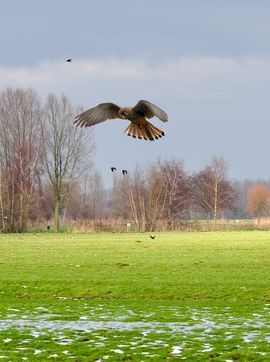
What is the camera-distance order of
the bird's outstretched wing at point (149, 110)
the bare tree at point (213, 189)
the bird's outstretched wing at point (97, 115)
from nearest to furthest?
1. the bird's outstretched wing at point (149, 110)
2. the bird's outstretched wing at point (97, 115)
3. the bare tree at point (213, 189)

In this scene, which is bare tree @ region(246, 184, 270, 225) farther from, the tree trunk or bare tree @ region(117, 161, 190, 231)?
the tree trunk

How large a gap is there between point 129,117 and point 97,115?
19.6 inches

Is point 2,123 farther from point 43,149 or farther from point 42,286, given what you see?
point 42,286

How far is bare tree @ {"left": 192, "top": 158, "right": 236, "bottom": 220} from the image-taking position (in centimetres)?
15475

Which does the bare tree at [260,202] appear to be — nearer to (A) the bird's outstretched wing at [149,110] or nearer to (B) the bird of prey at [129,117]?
(B) the bird of prey at [129,117]

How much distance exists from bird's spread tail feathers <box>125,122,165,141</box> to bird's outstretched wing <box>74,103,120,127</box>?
0.33 meters

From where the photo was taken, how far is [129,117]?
12273 mm

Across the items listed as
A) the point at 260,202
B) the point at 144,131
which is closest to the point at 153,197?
the point at 260,202

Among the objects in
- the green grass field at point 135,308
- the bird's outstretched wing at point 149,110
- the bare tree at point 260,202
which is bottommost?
the green grass field at point 135,308

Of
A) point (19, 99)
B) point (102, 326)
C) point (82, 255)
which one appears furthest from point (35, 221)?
point (102, 326)

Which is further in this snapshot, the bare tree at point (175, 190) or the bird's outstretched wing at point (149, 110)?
the bare tree at point (175, 190)

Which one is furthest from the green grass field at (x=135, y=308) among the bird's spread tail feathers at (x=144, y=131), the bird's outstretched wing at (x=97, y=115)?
the bird's outstretched wing at (x=97, y=115)

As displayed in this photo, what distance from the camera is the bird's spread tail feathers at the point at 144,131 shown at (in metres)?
12.1

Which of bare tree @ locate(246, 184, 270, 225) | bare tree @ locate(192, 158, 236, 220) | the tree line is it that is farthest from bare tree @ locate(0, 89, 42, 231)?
bare tree @ locate(246, 184, 270, 225)
